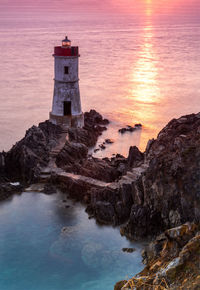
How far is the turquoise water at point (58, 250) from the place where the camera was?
46.4ft

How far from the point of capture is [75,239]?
53.6 ft

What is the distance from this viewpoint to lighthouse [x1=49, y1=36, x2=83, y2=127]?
27234 mm

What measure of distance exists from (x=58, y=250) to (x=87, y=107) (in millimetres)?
25557

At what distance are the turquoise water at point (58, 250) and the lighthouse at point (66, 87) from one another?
10289 mm

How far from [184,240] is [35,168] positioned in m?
12.9

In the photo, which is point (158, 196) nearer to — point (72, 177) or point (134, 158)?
point (72, 177)

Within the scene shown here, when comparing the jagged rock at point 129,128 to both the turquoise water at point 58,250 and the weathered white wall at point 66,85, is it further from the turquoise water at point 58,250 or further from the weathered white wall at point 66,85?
the turquoise water at point 58,250

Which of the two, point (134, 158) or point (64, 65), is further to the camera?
point (64, 65)

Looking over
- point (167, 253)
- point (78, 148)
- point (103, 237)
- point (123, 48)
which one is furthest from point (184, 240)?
point (123, 48)

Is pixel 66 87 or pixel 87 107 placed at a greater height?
pixel 87 107

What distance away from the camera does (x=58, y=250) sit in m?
15.7

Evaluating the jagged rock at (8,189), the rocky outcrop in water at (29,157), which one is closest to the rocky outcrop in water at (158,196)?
the jagged rock at (8,189)

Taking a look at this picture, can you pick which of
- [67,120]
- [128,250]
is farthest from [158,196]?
[67,120]

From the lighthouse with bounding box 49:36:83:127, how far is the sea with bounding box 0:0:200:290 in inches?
124
